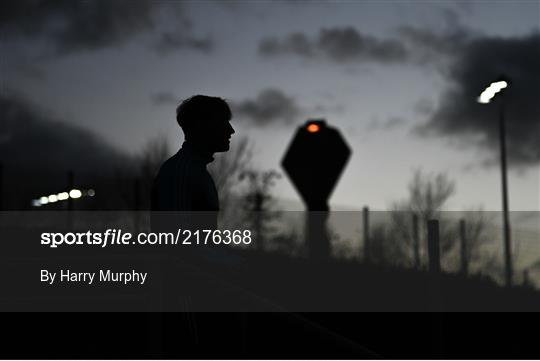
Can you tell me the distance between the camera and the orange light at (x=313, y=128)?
7.09m

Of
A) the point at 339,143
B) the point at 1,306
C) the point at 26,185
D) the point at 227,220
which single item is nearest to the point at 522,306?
the point at 339,143

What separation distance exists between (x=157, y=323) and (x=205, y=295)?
3.57 feet

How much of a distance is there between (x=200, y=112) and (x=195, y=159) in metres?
0.22

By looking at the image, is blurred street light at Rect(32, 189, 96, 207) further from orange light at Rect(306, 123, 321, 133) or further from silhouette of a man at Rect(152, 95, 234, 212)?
silhouette of a man at Rect(152, 95, 234, 212)

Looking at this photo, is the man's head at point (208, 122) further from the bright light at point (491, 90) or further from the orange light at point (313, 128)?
the bright light at point (491, 90)

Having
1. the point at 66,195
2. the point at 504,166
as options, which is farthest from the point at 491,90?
the point at 66,195

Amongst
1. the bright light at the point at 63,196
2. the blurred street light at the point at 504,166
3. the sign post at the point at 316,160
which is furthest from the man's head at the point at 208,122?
the bright light at the point at 63,196

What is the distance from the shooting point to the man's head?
240 cm

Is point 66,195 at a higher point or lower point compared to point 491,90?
higher

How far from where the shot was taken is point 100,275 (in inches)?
144

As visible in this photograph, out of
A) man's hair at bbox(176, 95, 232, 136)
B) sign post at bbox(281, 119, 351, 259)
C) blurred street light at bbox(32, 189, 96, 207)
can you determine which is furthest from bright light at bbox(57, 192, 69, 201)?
man's hair at bbox(176, 95, 232, 136)

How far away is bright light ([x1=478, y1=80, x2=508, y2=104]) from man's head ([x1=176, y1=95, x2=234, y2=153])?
39.5 feet

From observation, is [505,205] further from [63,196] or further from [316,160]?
[63,196]

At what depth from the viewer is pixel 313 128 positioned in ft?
23.4
